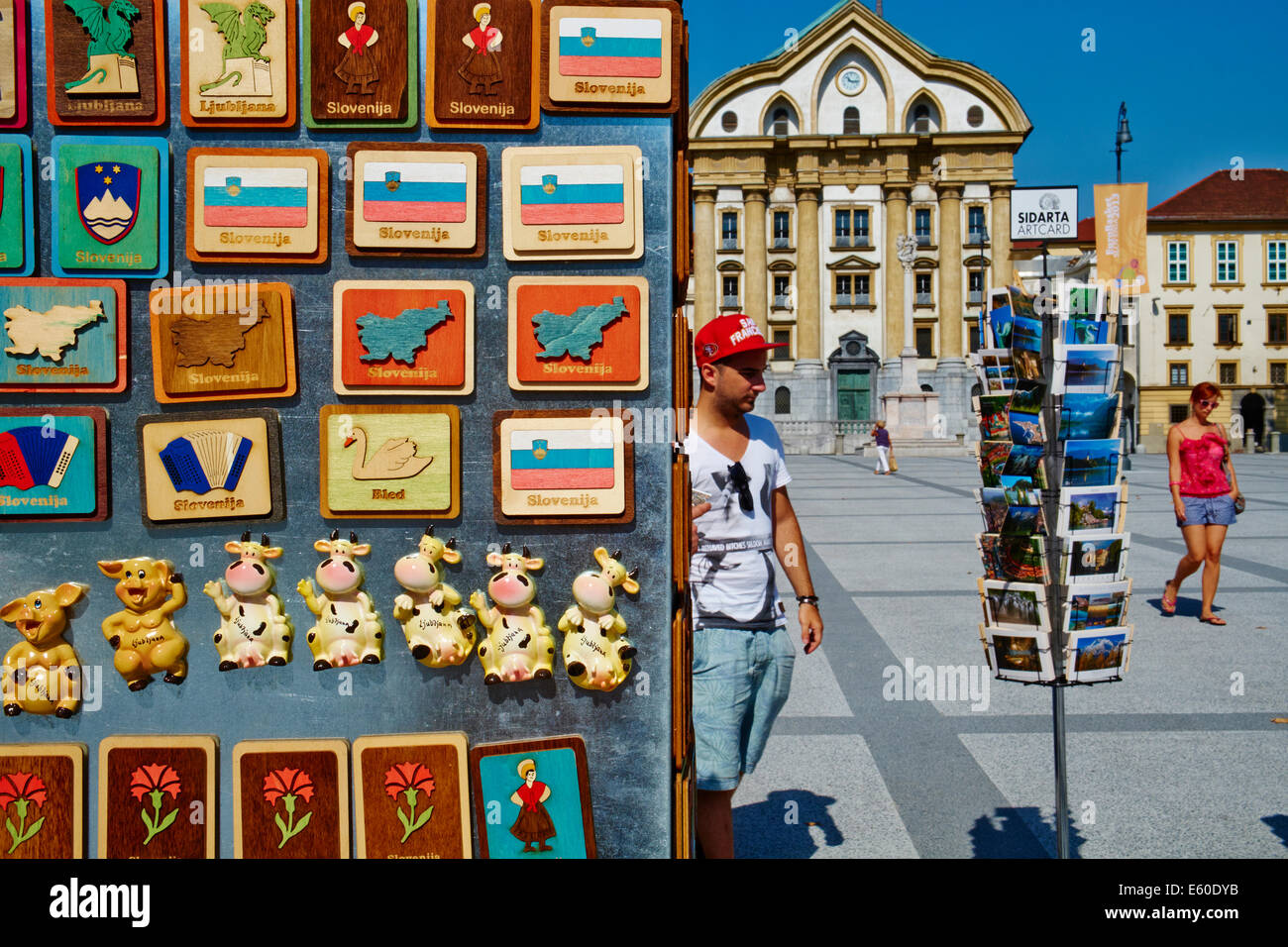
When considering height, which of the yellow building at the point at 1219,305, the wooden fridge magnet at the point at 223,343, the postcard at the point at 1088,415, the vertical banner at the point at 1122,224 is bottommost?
the postcard at the point at 1088,415

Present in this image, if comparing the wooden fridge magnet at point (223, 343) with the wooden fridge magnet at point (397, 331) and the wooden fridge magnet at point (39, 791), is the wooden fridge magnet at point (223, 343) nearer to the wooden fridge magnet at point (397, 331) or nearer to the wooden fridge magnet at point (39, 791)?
the wooden fridge magnet at point (397, 331)

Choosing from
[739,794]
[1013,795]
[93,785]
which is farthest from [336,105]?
[1013,795]

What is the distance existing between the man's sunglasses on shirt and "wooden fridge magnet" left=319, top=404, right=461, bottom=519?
36.7 inches

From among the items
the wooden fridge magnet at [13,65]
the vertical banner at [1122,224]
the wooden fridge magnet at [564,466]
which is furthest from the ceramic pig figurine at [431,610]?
the vertical banner at [1122,224]

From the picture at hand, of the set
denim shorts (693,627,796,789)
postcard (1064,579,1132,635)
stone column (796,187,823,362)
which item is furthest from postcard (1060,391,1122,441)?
stone column (796,187,823,362)

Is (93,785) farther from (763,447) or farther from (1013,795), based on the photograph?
(1013,795)

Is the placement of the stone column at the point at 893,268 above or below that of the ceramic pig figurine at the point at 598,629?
above

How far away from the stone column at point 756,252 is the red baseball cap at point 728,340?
154 feet

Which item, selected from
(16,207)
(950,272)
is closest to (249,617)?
(16,207)

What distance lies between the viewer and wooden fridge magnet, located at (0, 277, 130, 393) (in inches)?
95.4

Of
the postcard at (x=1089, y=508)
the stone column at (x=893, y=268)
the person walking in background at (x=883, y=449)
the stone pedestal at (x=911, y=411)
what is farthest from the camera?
the stone column at (x=893, y=268)

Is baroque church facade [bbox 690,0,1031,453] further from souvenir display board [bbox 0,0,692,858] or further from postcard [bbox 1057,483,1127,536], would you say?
souvenir display board [bbox 0,0,692,858]

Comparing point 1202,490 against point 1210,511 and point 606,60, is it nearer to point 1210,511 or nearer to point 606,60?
point 1210,511

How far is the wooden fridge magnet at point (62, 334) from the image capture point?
7.95 ft
